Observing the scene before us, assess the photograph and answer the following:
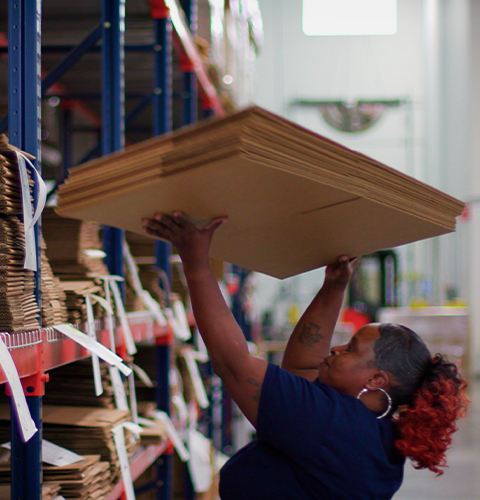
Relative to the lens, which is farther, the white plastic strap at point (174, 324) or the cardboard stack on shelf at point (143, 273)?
the white plastic strap at point (174, 324)

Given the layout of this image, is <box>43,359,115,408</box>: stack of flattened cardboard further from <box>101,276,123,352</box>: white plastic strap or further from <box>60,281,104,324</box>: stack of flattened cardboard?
<box>60,281,104,324</box>: stack of flattened cardboard

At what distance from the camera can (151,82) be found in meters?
4.67

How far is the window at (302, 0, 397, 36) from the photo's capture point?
1346 centimetres

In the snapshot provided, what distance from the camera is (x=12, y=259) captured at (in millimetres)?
1508

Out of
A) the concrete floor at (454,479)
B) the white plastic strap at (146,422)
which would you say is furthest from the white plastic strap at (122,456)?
the concrete floor at (454,479)

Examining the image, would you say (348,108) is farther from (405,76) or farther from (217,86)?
(217,86)

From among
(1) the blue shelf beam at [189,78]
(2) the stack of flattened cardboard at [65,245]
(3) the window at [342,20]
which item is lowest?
(2) the stack of flattened cardboard at [65,245]

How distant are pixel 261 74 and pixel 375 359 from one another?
12.4 meters

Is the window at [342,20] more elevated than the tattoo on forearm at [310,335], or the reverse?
the window at [342,20]

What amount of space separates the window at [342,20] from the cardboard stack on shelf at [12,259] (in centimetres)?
1300

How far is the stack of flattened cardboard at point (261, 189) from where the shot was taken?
4.05 ft

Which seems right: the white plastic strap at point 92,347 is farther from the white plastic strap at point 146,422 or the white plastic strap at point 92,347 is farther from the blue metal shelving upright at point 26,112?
the white plastic strap at point 146,422

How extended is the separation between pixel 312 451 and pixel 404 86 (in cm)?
1328

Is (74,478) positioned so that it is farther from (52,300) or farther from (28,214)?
(28,214)
